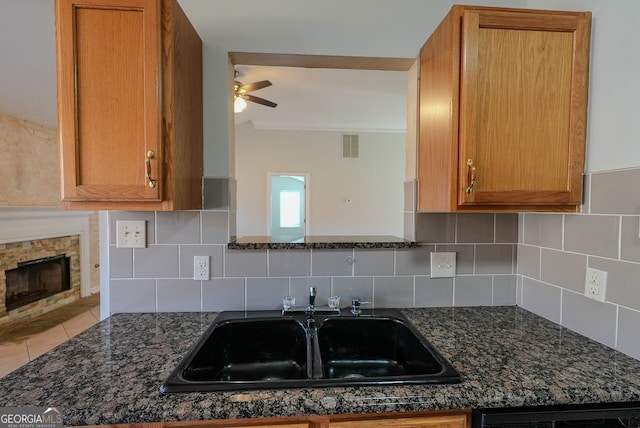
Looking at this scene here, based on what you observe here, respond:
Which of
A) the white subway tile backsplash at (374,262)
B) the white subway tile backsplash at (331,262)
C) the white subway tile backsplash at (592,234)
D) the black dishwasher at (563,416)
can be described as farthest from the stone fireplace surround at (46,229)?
the white subway tile backsplash at (592,234)

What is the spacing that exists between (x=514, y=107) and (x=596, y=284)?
0.65m

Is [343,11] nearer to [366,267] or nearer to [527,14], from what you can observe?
[527,14]

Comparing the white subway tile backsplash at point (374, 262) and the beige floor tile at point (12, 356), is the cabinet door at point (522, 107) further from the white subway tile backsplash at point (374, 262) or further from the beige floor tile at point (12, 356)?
the beige floor tile at point (12, 356)

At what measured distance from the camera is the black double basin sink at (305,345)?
Answer: 1081mm

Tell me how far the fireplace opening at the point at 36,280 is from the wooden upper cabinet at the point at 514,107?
4.88 metres

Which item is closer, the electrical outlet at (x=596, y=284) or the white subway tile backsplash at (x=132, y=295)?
the electrical outlet at (x=596, y=284)

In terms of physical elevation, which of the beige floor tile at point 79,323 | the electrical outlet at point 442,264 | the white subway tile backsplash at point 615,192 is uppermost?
the white subway tile backsplash at point 615,192

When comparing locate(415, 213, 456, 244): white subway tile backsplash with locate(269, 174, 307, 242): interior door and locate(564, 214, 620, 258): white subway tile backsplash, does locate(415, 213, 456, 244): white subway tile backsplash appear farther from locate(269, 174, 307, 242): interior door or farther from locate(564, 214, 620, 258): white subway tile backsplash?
locate(269, 174, 307, 242): interior door

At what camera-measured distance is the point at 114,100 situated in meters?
0.93

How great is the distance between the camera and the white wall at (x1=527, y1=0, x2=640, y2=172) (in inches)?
35.2

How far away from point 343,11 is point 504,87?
0.74 metres

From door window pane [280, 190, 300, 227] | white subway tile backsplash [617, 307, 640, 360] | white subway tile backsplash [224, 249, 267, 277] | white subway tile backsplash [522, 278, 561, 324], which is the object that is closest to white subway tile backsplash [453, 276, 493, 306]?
white subway tile backsplash [522, 278, 561, 324]

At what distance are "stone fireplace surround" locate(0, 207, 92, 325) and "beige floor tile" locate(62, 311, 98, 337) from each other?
50cm

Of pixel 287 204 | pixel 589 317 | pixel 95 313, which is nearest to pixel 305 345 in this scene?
pixel 589 317
